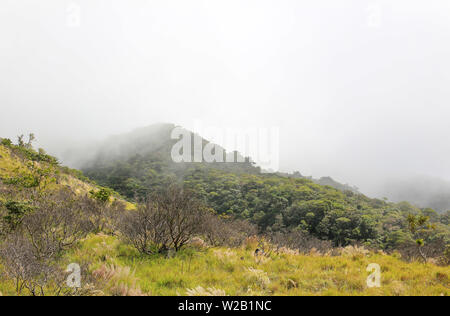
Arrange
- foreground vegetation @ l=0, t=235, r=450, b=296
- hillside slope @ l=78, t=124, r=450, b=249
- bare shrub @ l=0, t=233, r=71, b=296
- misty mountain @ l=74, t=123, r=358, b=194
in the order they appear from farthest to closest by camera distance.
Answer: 1. misty mountain @ l=74, t=123, r=358, b=194
2. hillside slope @ l=78, t=124, r=450, b=249
3. foreground vegetation @ l=0, t=235, r=450, b=296
4. bare shrub @ l=0, t=233, r=71, b=296

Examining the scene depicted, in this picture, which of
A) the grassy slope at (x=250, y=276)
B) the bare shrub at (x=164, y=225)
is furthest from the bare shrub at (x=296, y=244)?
the bare shrub at (x=164, y=225)

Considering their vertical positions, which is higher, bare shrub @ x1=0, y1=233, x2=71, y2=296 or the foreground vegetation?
bare shrub @ x1=0, y1=233, x2=71, y2=296

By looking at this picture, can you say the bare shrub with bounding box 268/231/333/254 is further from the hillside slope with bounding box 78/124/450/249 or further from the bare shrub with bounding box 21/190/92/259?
the bare shrub with bounding box 21/190/92/259

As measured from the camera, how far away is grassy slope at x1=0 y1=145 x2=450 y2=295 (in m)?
3.91

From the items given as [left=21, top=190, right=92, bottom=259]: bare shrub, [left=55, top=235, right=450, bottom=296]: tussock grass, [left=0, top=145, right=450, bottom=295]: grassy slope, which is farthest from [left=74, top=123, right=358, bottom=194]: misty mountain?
[left=55, top=235, right=450, bottom=296]: tussock grass

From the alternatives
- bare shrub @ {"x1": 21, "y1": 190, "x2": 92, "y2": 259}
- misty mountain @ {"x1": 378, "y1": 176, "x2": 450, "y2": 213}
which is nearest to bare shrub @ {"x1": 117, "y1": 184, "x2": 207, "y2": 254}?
bare shrub @ {"x1": 21, "y1": 190, "x2": 92, "y2": 259}

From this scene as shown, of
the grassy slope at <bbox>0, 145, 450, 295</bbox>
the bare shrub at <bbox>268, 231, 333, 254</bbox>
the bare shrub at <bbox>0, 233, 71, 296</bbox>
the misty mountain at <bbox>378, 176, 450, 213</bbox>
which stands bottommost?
the misty mountain at <bbox>378, 176, 450, 213</bbox>

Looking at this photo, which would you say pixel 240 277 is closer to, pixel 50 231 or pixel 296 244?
pixel 50 231

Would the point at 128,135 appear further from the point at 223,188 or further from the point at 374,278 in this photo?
the point at 374,278

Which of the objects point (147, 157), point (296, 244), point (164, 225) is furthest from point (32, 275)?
point (147, 157)

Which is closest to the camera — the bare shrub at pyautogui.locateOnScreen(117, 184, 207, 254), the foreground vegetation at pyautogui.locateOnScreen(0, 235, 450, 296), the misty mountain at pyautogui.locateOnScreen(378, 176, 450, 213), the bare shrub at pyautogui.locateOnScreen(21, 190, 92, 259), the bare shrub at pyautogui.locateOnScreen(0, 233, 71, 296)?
the bare shrub at pyautogui.locateOnScreen(0, 233, 71, 296)

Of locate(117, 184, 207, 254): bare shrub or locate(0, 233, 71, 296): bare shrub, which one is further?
locate(117, 184, 207, 254): bare shrub
